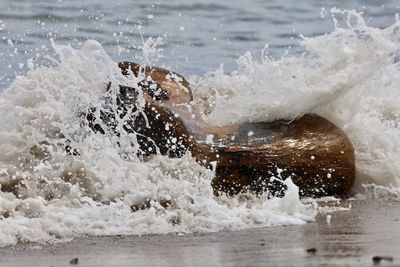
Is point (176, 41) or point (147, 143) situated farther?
point (176, 41)

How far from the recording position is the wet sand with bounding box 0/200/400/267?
388 cm

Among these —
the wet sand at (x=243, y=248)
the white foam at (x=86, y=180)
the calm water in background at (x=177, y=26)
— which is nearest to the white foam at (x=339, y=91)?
the white foam at (x=86, y=180)

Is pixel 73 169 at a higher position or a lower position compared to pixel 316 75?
lower

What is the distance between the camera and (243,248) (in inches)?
169

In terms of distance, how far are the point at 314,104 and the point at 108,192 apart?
1.78 meters

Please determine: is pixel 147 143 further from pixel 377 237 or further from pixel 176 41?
pixel 176 41

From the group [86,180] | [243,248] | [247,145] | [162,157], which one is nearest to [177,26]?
[247,145]

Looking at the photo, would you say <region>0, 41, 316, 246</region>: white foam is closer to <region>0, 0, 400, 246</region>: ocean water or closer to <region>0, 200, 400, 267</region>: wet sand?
<region>0, 0, 400, 246</region>: ocean water

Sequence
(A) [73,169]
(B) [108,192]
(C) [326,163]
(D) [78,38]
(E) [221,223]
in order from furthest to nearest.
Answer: (D) [78,38]
(C) [326,163]
(A) [73,169]
(B) [108,192]
(E) [221,223]

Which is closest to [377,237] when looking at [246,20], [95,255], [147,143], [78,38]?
[95,255]

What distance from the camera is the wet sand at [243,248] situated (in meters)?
3.88

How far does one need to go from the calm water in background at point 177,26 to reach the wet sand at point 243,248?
7031 millimetres

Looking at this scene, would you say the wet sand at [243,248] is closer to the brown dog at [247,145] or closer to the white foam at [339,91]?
the brown dog at [247,145]

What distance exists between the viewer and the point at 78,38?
47.8 ft
